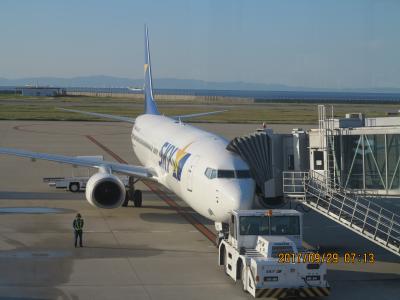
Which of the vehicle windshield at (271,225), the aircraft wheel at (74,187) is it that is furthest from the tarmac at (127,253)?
the vehicle windshield at (271,225)

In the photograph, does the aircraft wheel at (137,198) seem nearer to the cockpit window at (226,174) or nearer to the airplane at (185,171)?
the airplane at (185,171)

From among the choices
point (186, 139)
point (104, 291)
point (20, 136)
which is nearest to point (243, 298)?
point (104, 291)

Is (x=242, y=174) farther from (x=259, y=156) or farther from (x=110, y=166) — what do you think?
(x=110, y=166)

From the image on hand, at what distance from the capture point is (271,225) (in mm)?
18516

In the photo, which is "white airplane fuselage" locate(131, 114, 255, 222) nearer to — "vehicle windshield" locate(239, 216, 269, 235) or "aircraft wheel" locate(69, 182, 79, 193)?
"vehicle windshield" locate(239, 216, 269, 235)

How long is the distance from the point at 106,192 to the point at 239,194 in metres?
8.96

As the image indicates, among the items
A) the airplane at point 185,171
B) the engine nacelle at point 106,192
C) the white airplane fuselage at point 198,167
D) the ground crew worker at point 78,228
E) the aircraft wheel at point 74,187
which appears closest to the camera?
the white airplane fuselage at point 198,167

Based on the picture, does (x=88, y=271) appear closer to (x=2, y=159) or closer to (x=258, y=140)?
(x=258, y=140)

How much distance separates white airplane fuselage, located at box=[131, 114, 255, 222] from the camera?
20.2m

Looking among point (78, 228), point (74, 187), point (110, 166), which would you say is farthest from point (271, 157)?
point (74, 187)

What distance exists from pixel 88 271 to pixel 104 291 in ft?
7.00

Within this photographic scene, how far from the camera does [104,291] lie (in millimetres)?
17203

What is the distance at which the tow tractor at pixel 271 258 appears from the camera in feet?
52.7

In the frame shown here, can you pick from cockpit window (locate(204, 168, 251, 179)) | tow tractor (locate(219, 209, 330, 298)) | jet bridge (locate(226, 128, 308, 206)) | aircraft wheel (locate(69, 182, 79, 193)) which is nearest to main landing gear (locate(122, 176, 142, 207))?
aircraft wheel (locate(69, 182, 79, 193))
